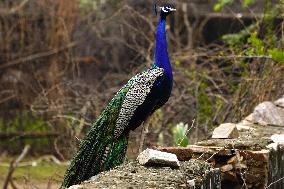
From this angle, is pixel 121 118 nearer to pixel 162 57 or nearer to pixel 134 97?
pixel 134 97

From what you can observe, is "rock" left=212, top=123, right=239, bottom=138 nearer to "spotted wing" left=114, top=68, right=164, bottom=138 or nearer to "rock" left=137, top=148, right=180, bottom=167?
"spotted wing" left=114, top=68, right=164, bottom=138

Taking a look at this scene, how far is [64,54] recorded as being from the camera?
11906 mm

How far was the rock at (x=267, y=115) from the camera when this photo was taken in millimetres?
6699

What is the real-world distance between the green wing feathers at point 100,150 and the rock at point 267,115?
1555 millimetres

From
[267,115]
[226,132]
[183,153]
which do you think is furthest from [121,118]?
[267,115]

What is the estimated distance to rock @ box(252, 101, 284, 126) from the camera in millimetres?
6699

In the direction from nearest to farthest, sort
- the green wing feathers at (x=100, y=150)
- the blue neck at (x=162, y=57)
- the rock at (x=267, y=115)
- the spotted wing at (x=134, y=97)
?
the green wing feathers at (x=100, y=150)
the spotted wing at (x=134, y=97)
the blue neck at (x=162, y=57)
the rock at (x=267, y=115)

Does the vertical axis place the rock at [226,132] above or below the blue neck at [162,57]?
below

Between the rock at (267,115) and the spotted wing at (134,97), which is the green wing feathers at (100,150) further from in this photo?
the rock at (267,115)

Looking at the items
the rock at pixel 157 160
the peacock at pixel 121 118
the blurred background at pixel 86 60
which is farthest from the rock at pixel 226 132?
the blurred background at pixel 86 60

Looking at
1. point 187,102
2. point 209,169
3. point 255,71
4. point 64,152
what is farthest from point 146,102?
Result: point 64,152

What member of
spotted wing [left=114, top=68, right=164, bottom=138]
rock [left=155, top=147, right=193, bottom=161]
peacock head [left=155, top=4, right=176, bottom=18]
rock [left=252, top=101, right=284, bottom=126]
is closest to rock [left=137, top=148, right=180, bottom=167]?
rock [left=155, top=147, right=193, bottom=161]

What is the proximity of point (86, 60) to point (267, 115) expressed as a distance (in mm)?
6035

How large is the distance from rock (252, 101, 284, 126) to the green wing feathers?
1555mm
